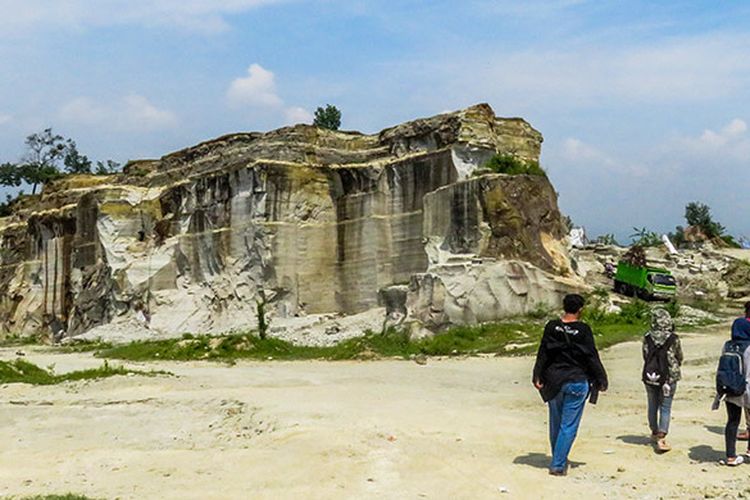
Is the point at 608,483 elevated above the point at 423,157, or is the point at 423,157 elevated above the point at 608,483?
the point at 423,157

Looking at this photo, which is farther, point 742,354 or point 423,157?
point 423,157

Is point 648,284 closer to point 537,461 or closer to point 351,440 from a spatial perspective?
point 351,440

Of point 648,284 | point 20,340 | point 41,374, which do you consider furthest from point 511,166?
point 20,340

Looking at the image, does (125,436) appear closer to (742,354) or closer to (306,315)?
(742,354)

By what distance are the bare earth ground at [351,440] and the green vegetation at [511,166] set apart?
41.3 feet

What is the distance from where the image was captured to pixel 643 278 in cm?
3322

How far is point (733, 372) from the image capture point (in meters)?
8.77

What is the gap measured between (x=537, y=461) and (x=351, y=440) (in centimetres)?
235

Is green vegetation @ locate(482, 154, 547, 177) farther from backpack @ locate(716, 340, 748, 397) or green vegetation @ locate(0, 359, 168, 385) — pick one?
backpack @ locate(716, 340, 748, 397)

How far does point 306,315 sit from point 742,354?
26.9m

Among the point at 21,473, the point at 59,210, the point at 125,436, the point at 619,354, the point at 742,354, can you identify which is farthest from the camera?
the point at 59,210

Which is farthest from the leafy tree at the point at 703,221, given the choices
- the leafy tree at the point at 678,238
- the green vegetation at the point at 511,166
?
the green vegetation at the point at 511,166

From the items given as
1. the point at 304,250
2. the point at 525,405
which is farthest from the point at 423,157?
the point at 525,405

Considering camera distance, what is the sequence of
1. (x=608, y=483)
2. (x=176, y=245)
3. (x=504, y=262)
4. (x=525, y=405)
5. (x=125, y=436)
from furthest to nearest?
(x=176, y=245) < (x=504, y=262) < (x=525, y=405) < (x=125, y=436) < (x=608, y=483)
